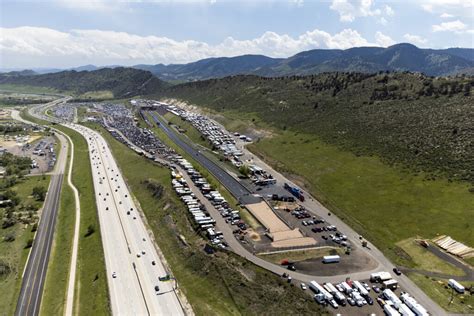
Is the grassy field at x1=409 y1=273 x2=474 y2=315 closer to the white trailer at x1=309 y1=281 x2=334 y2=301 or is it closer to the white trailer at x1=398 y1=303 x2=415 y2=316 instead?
the white trailer at x1=398 y1=303 x2=415 y2=316

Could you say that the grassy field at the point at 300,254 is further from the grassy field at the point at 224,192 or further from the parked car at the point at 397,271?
the grassy field at the point at 224,192

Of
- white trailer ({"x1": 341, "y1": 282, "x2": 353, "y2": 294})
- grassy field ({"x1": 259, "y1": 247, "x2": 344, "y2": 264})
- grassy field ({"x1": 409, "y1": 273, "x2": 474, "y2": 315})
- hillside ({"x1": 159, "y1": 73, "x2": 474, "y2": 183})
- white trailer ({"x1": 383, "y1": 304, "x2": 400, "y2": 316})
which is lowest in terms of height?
grassy field ({"x1": 409, "y1": 273, "x2": 474, "y2": 315})

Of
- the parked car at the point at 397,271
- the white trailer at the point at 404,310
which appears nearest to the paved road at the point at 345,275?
the parked car at the point at 397,271

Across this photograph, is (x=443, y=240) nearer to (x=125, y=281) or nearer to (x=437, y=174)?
(x=437, y=174)

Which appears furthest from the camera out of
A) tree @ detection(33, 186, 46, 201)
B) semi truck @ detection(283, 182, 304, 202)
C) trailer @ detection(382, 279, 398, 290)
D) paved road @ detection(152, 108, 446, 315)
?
tree @ detection(33, 186, 46, 201)

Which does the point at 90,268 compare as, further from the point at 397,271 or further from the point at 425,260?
the point at 425,260

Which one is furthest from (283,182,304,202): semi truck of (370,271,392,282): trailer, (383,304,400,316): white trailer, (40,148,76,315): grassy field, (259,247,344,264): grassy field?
(40,148,76,315): grassy field

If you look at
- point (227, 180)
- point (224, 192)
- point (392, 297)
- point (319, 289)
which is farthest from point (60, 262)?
point (392, 297)
